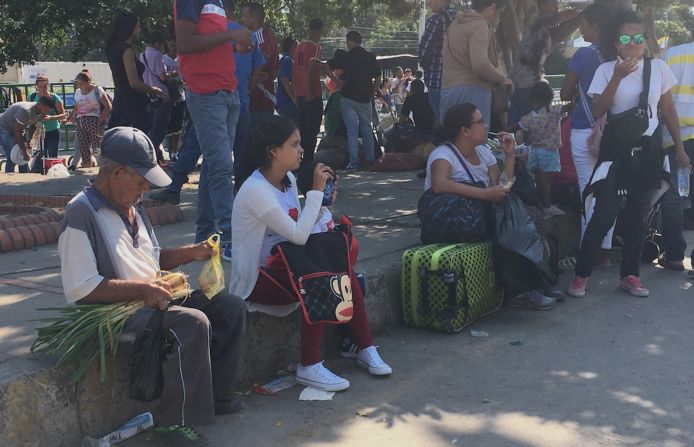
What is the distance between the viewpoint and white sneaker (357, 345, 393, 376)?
4223 mm

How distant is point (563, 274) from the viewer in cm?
648

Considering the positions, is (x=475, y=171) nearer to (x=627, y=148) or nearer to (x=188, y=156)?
(x=627, y=148)

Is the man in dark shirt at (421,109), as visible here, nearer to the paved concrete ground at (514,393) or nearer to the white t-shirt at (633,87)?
the white t-shirt at (633,87)

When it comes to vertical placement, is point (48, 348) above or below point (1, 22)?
below

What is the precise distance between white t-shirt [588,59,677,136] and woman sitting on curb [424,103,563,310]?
0.79 m

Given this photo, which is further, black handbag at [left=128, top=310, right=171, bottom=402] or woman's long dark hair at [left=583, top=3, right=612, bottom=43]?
woman's long dark hair at [left=583, top=3, right=612, bottom=43]

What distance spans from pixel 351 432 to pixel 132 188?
1.41 m

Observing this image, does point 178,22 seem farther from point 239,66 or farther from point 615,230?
point 615,230

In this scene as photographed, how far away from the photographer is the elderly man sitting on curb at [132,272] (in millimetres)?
3164

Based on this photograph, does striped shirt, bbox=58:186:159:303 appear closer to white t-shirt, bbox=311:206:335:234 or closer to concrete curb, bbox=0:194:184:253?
white t-shirt, bbox=311:206:335:234

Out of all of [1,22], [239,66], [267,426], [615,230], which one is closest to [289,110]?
[239,66]

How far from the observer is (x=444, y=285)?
4.89 meters

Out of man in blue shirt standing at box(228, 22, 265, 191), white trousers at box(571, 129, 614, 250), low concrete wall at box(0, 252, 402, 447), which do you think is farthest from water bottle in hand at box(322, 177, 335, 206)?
white trousers at box(571, 129, 614, 250)

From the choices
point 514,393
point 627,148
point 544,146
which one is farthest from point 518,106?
point 514,393
